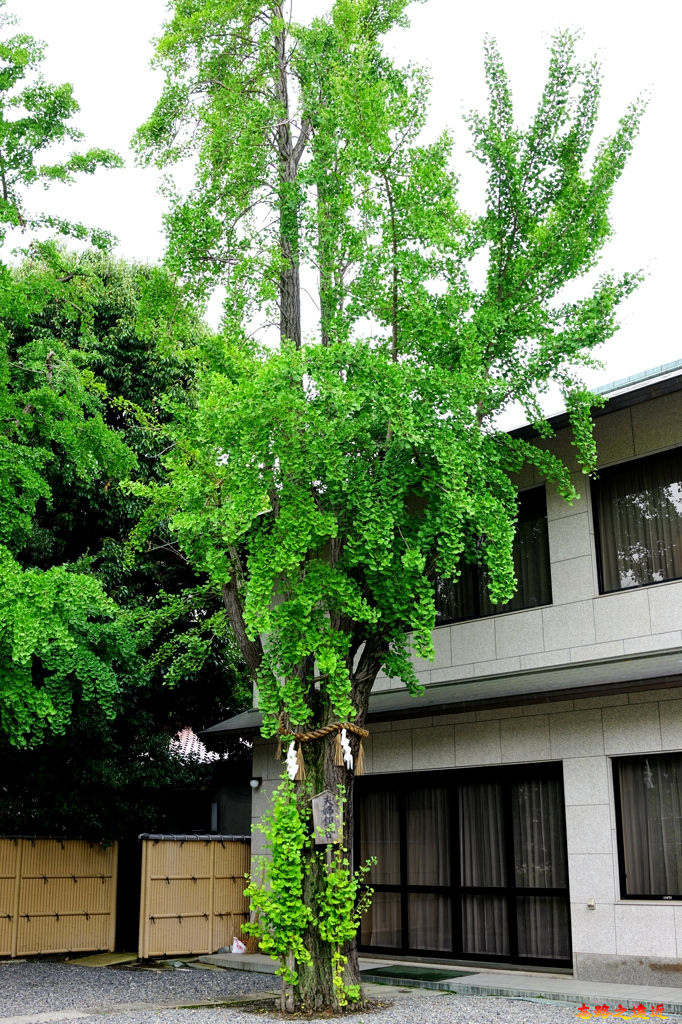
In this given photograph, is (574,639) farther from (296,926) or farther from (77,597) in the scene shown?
(77,597)

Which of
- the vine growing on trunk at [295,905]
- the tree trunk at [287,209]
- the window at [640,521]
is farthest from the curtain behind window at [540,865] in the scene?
the tree trunk at [287,209]

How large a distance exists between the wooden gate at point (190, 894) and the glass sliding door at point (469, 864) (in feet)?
7.75

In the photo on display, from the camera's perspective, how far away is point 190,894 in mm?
14773

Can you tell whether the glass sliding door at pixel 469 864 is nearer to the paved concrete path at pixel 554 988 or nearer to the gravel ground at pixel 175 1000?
the paved concrete path at pixel 554 988

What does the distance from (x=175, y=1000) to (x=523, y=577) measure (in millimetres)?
6794

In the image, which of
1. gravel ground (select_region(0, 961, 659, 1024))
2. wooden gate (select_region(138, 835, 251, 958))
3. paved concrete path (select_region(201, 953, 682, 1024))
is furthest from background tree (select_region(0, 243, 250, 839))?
paved concrete path (select_region(201, 953, 682, 1024))

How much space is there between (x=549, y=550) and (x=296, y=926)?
19.4 ft

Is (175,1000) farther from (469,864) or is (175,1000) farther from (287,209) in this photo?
(287,209)

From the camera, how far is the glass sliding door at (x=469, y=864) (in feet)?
39.0

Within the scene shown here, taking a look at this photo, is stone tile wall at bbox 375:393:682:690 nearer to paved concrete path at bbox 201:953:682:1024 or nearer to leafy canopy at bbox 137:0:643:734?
leafy canopy at bbox 137:0:643:734

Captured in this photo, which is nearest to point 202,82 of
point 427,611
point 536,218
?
point 536,218

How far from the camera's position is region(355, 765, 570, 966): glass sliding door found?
1189 cm

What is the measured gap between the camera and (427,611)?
9828 millimetres

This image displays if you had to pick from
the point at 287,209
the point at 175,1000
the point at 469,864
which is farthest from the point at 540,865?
the point at 287,209
